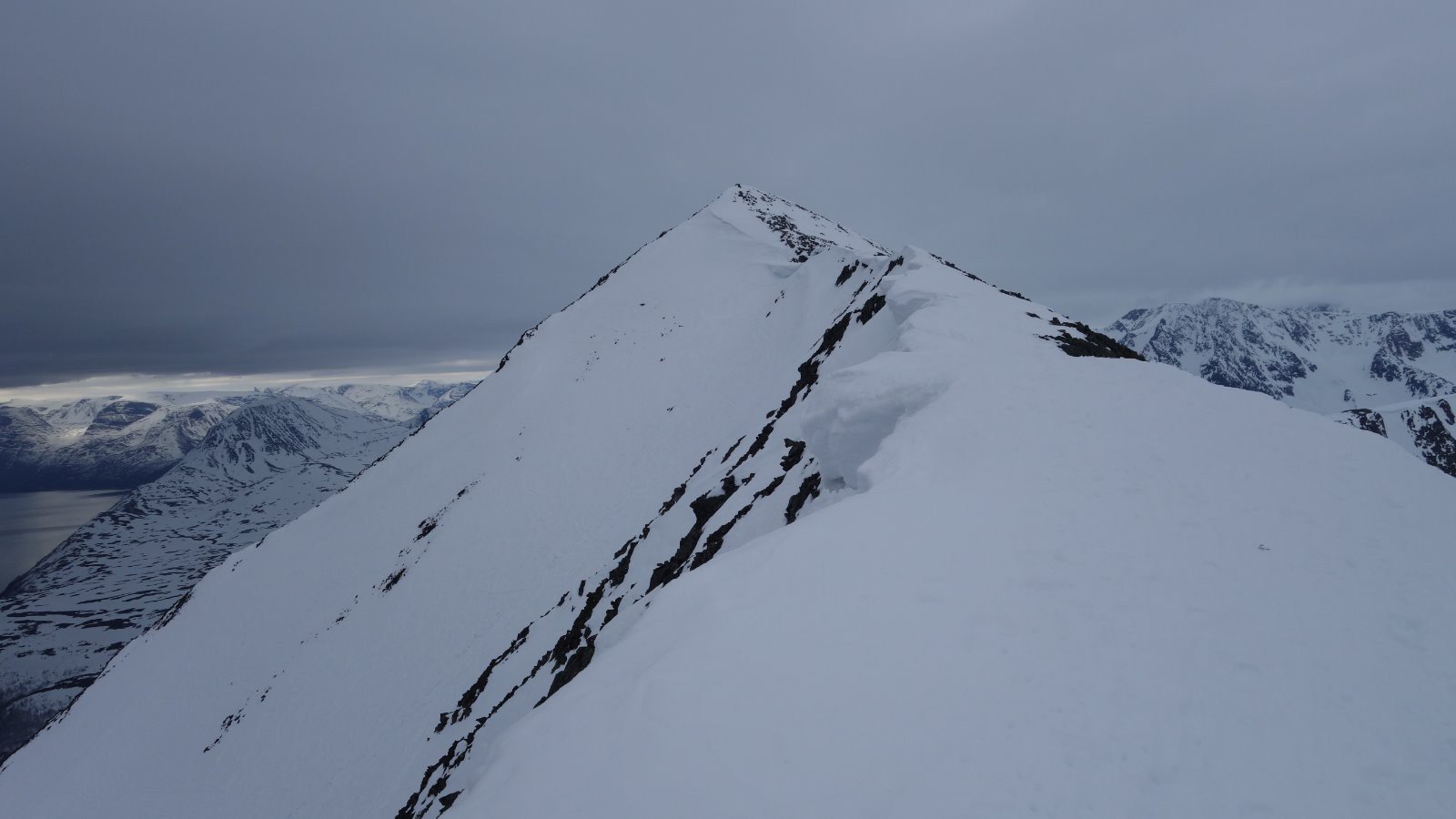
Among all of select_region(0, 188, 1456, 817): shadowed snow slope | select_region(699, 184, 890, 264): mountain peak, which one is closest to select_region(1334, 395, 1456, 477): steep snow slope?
select_region(699, 184, 890, 264): mountain peak

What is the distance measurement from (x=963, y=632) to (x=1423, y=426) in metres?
293

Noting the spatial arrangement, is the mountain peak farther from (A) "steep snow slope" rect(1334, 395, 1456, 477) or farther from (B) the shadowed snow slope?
(A) "steep snow slope" rect(1334, 395, 1456, 477)

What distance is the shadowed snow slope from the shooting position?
241 inches

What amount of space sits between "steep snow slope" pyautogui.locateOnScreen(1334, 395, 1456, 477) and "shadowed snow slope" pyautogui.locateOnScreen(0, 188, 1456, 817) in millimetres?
243649

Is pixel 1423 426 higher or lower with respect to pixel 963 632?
lower

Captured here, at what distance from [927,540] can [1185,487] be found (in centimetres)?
597

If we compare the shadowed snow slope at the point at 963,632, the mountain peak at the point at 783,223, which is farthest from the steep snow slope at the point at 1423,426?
the shadowed snow slope at the point at 963,632

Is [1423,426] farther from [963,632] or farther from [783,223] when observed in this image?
[963,632]

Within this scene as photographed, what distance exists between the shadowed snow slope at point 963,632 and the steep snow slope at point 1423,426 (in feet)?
799

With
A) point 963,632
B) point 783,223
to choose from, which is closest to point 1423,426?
point 783,223

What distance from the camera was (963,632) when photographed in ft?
25.3

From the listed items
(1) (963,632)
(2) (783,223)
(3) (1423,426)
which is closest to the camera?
(1) (963,632)

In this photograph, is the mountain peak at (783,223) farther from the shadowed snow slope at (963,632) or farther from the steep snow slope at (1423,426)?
the steep snow slope at (1423,426)

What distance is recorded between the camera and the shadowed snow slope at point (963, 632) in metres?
6.12
